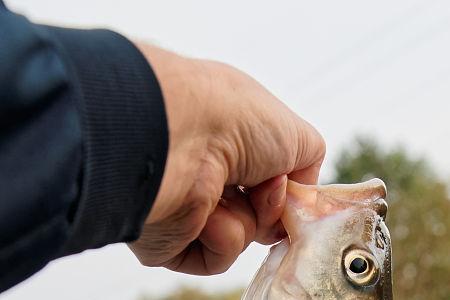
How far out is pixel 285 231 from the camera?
9.85 feet

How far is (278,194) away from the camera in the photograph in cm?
278

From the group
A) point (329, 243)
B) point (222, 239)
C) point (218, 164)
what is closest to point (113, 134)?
point (218, 164)

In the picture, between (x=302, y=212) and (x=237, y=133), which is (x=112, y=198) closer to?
(x=237, y=133)

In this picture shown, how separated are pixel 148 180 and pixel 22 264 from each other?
0.36 metres

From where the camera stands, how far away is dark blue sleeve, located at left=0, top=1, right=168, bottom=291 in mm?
1594

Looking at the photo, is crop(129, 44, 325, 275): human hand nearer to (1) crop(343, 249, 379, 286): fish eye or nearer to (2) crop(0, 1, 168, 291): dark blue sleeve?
(2) crop(0, 1, 168, 291): dark blue sleeve

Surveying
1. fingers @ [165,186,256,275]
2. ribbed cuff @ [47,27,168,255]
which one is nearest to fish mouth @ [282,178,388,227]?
fingers @ [165,186,256,275]

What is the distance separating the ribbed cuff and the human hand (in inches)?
3.3

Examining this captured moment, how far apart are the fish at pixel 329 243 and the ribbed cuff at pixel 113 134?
0.99m

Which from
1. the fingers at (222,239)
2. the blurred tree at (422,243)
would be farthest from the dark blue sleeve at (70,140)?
the blurred tree at (422,243)

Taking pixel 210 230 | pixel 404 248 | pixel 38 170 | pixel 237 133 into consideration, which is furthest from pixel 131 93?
pixel 404 248

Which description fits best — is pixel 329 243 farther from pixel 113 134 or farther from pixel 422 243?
pixel 422 243

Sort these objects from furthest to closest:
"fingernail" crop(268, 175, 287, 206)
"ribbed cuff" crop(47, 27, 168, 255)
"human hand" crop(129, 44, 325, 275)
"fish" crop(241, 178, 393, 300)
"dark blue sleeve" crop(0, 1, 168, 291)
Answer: "fish" crop(241, 178, 393, 300) → "fingernail" crop(268, 175, 287, 206) → "human hand" crop(129, 44, 325, 275) → "ribbed cuff" crop(47, 27, 168, 255) → "dark blue sleeve" crop(0, 1, 168, 291)

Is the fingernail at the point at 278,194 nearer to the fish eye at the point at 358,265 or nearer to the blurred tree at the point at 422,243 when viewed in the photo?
the fish eye at the point at 358,265
